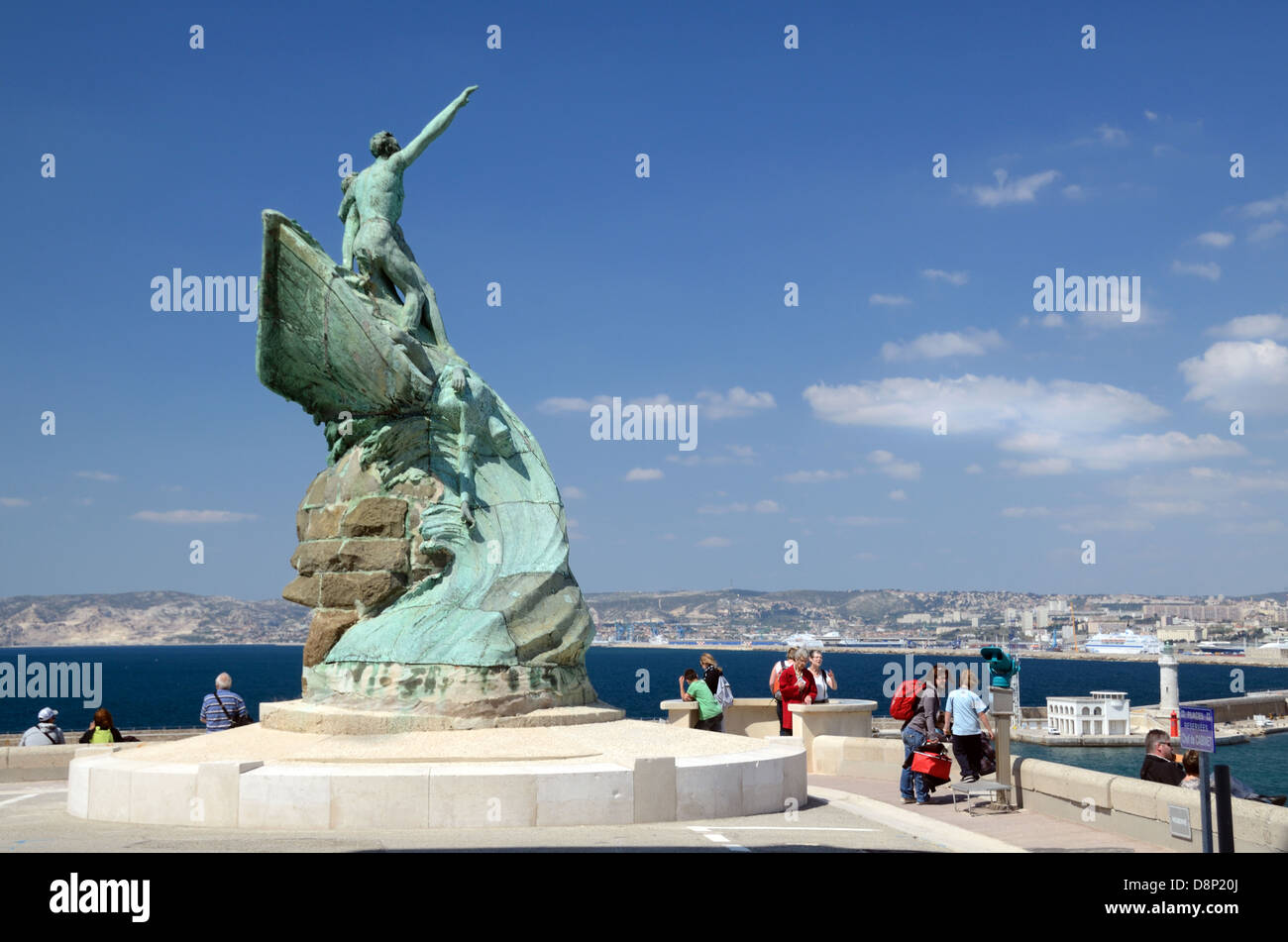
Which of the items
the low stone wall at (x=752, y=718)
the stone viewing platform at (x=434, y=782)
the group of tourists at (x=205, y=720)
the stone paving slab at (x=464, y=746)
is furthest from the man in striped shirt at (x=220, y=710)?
the low stone wall at (x=752, y=718)

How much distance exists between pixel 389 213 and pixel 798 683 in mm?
8963

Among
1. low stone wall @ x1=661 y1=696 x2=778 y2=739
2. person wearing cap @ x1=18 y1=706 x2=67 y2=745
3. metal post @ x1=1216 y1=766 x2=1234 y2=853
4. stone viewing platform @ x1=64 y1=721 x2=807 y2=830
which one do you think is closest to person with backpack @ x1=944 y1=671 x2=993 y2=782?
stone viewing platform @ x1=64 y1=721 x2=807 y2=830

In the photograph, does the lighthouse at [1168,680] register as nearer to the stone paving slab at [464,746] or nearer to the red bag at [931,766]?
the red bag at [931,766]

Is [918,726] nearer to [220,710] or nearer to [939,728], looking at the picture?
[939,728]

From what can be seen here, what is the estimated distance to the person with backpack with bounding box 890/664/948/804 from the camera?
497 inches

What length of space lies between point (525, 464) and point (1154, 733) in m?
8.43

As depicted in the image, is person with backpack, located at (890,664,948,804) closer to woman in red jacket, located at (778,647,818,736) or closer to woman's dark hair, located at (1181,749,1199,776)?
woman's dark hair, located at (1181,749,1199,776)

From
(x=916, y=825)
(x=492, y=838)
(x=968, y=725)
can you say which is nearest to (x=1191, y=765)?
(x=968, y=725)

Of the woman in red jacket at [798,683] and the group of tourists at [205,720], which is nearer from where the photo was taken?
the group of tourists at [205,720]

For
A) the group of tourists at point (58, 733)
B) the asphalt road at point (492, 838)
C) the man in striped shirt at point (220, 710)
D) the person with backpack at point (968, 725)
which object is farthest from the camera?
the group of tourists at point (58, 733)

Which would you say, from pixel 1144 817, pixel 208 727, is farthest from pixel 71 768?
pixel 1144 817

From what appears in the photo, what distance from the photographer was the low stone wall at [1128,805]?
8148mm

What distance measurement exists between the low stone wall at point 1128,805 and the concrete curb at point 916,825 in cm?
106

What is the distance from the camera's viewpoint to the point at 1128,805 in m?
9.88
